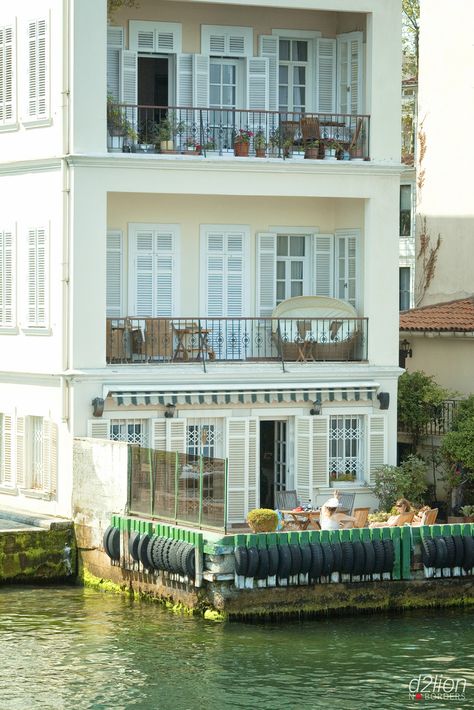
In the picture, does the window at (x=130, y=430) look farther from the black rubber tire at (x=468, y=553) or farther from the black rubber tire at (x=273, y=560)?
the black rubber tire at (x=468, y=553)

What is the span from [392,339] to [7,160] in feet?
28.4

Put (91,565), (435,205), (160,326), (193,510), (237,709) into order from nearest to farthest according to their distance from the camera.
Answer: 1. (237,709)
2. (193,510)
3. (91,565)
4. (160,326)
5. (435,205)

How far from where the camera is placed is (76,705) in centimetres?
2612

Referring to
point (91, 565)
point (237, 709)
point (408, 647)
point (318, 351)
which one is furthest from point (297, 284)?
point (237, 709)

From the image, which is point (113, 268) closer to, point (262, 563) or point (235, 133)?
point (235, 133)

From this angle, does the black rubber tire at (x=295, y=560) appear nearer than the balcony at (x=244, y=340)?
Yes

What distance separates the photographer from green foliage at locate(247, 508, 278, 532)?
1275 inches

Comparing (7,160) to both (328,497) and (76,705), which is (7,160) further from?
(76,705)

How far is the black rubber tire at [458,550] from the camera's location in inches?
1280

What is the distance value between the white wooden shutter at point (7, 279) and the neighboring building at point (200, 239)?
0.06 meters

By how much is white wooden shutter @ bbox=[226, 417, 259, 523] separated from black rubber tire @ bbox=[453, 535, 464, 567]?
5517 millimetres

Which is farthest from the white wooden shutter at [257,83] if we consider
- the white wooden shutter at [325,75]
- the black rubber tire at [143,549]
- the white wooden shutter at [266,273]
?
the black rubber tire at [143,549]

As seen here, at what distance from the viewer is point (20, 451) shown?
1487 inches

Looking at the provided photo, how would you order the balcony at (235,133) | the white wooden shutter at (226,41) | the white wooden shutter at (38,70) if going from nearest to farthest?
1. the white wooden shutter at (38,70)
2. the balcony at (235,133)
3. the white wooden shutter at (226,41)
